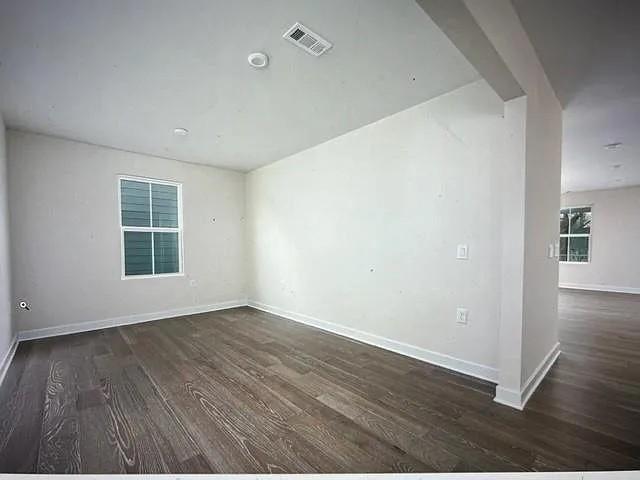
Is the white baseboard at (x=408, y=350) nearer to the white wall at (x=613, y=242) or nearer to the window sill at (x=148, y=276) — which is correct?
the window sill at (x=148, y=276)

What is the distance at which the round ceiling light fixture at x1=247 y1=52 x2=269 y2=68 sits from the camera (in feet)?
6.54

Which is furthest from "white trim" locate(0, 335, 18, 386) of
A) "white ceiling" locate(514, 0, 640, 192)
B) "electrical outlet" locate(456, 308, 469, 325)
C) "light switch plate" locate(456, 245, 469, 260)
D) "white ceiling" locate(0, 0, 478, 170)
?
"white ceiling" locate(514, 0, 640, 192)

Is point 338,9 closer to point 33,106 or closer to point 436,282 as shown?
point 436,282

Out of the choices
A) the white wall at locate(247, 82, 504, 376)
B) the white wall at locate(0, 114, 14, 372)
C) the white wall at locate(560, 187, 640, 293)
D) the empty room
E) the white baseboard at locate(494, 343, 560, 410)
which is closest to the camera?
the empty room

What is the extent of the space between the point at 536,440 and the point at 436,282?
4.16ft

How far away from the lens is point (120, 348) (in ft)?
9.99

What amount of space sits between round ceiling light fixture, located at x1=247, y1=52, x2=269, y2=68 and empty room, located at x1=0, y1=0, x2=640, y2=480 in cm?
2

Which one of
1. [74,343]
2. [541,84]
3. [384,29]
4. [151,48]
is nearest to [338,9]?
[384,29]

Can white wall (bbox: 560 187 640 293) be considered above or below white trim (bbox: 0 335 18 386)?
above

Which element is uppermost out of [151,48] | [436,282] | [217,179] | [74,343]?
[151,48]

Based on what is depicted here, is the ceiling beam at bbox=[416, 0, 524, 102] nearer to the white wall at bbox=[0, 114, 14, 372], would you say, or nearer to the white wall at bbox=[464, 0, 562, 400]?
the white wall at bbox=[464, 0, 562, 400]

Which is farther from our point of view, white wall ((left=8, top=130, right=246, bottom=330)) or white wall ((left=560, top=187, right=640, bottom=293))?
white wall ((left=560, top=187, right=640, bottom=293))

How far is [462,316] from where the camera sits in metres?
2.45

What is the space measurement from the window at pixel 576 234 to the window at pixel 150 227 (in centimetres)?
907
